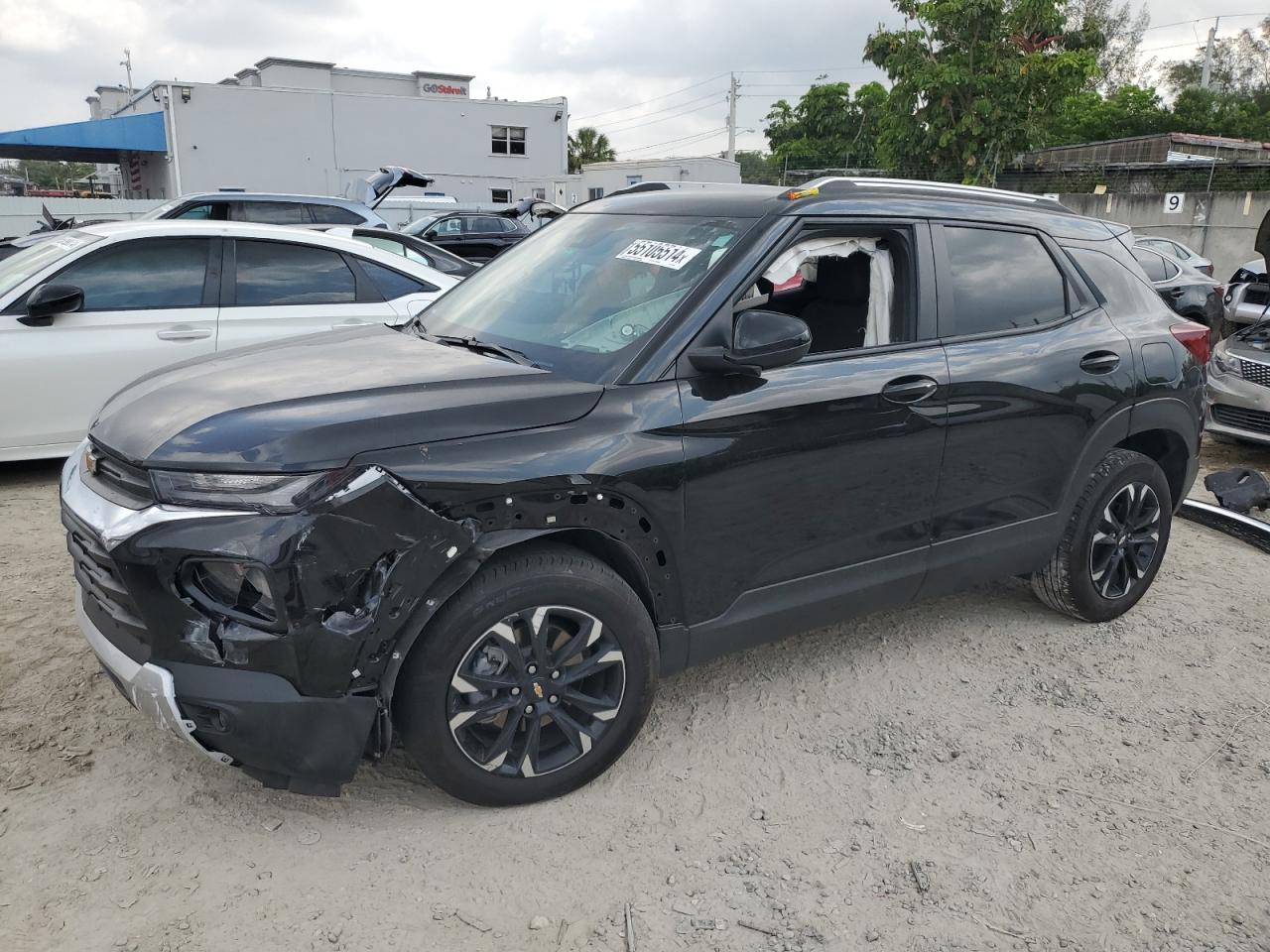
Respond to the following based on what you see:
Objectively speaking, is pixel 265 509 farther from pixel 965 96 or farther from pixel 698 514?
pixel 965 96

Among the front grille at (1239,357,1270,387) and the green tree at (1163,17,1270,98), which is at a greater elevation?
the green tree at (1163,17,1270,98)

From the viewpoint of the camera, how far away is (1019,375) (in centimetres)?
375

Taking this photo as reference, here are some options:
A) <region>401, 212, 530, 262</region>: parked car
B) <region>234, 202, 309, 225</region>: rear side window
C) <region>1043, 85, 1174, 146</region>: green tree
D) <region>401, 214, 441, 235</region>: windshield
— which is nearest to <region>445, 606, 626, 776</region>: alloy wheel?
<region>234, 202, 309, 225</region>: rear side window

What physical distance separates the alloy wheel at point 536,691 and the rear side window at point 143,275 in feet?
14.2

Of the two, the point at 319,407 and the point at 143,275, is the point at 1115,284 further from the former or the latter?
the point at 143,275

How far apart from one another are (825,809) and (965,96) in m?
25.3

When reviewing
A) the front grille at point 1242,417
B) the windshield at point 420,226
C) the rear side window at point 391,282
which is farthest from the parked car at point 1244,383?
the windshield at point 420,226

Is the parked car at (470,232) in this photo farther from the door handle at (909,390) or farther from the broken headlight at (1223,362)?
the door handle at (909,390)

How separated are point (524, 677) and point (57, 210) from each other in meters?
27.8

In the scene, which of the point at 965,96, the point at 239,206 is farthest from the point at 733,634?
the point at 965,96

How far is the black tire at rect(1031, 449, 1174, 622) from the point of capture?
4.17 meters

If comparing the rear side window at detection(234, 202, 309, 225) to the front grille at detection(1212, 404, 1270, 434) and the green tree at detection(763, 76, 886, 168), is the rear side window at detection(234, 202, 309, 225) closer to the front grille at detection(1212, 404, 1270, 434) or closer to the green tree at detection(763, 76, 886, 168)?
the front grille at detection(1212, 404, 1270, 434)

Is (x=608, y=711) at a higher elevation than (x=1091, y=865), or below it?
higher

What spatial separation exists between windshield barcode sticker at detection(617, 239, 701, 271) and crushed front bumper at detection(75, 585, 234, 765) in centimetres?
199
